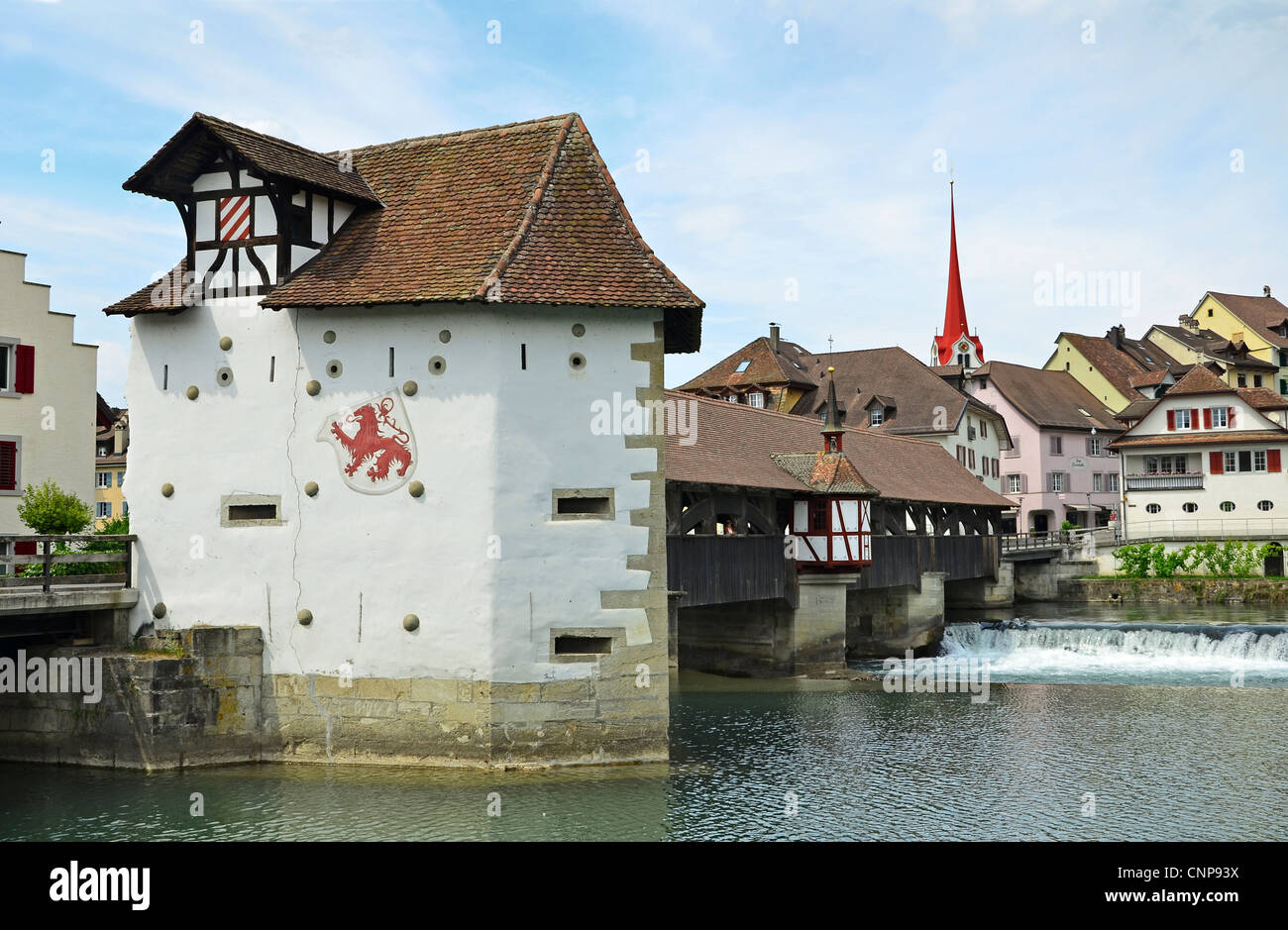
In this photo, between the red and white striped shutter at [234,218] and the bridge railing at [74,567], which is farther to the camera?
the red and white striped shutter at [234,218]

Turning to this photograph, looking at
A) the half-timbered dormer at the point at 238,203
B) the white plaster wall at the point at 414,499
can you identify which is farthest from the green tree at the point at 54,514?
the half-timbered dormer at the point at 238,203

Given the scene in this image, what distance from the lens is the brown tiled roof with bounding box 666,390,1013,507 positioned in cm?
2266

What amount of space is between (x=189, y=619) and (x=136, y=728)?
1.56 m

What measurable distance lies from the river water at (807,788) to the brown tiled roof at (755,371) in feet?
95.6

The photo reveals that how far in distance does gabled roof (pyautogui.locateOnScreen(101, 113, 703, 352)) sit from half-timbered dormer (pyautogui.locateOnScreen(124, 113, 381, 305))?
0.05 metres

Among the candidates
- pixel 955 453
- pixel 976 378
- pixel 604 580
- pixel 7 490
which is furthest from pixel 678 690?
pixel 976 378

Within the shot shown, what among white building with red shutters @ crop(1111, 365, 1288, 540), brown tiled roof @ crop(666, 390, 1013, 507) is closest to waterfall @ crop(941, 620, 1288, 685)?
brown tiled roof @ crop(666, 390, 1013, 507)

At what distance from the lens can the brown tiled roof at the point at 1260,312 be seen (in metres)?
65.6

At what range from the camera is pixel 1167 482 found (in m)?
46.3

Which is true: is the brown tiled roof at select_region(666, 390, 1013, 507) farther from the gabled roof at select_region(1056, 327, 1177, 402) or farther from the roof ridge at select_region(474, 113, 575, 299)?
the gabled roof at select_region(1056, 327, 1177, 402)

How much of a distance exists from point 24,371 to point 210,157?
12129mm

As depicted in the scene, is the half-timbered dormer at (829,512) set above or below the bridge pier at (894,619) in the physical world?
above

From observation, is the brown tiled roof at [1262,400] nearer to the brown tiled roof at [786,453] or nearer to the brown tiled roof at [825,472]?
the brown tiled roof at [786,453]
